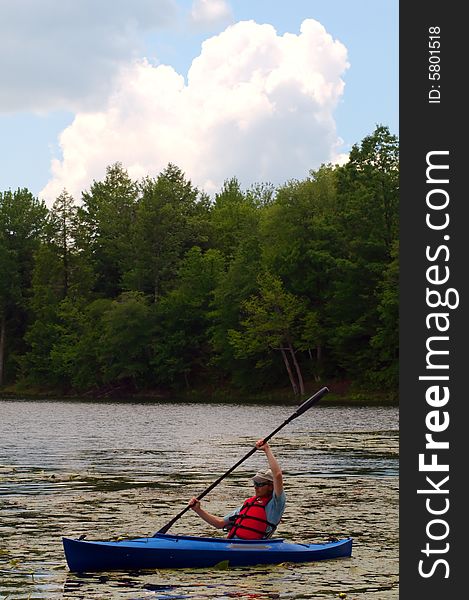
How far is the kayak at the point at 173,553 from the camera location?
16.0m

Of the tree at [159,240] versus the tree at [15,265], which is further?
the tree at [15,265]

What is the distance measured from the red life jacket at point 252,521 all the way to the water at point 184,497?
543 millimetres

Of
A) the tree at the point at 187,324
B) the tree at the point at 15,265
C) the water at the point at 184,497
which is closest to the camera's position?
the water at the point at 184,497

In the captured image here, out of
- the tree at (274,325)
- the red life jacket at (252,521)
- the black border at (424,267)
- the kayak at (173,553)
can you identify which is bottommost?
the kayak at (173,553)

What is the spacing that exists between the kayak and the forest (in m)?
56.2

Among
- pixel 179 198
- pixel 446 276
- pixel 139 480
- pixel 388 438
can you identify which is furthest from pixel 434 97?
pixel 179 198

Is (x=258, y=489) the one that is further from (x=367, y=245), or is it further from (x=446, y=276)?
(x=367, y=245)

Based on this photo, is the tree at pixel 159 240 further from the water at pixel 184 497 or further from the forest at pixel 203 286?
the water at pixel 184 497

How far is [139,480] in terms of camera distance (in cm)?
2794

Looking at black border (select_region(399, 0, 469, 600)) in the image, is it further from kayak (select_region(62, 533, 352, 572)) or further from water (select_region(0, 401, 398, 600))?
kayak (select_region(62, 533, 352, 572))

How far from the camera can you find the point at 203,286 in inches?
3767

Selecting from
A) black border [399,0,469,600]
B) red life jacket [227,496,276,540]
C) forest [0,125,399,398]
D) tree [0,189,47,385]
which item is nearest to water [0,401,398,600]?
red life jacket [227,496,276,540]

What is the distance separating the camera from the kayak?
16.0 m

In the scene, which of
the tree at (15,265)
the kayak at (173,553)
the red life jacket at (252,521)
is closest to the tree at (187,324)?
the tree at (15,265)
